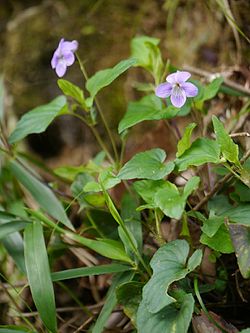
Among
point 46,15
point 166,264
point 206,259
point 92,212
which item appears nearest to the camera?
point 166,264

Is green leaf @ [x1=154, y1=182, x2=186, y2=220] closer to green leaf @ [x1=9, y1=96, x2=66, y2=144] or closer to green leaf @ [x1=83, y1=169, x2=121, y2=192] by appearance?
green leaf @ [x1=83, y1=169, x2=121, y2=192]

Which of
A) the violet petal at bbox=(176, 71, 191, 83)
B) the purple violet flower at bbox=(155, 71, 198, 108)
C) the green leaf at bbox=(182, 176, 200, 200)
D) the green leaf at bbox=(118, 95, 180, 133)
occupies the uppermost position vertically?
the violet petal at bbox=(176, 71, 191, 83)

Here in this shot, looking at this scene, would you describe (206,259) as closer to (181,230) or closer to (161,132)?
(181,230)

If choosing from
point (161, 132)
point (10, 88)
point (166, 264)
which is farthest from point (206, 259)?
point (10, 88)

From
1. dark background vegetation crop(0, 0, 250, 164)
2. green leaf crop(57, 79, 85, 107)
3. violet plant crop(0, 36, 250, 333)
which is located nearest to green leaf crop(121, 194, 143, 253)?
violet plant crop(0, 36, 250, 333)

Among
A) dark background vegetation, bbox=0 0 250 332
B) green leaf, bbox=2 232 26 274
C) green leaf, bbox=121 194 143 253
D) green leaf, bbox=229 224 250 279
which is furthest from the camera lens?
dark background vegetation, bbox=0 0 250 332

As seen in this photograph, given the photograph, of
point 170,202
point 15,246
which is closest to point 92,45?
point 15,246

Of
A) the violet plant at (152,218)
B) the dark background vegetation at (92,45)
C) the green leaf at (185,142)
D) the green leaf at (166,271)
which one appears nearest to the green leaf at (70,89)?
the violet plant at (152,218)
